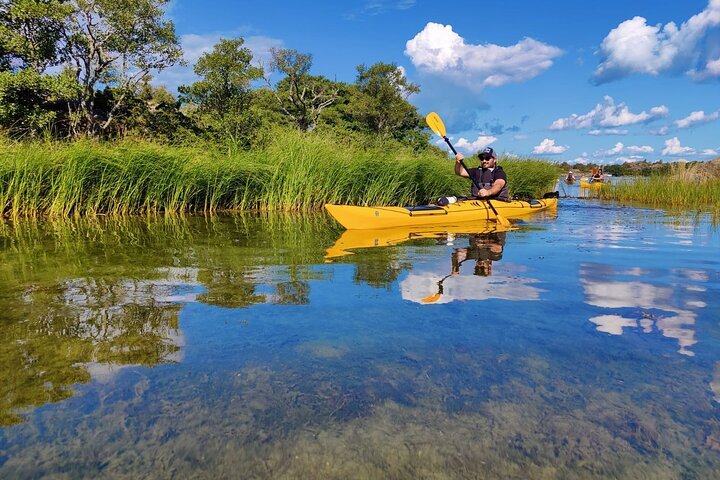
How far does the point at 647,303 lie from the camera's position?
339cm

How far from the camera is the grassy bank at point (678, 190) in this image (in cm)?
1321

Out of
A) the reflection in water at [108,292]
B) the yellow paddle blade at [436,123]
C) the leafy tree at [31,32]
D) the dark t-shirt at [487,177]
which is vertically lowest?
the reflection in water at [108,292]

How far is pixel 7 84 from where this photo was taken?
15219 millimetres

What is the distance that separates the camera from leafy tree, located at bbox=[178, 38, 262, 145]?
19.0 metres

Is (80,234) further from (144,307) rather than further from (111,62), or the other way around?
(111,62)

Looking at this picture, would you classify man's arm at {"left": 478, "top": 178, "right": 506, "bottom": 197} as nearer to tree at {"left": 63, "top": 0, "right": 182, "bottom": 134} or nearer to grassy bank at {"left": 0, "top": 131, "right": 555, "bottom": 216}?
grassy bank at {"left": 0, "top": 131, "right": 555, "bottom": 216}

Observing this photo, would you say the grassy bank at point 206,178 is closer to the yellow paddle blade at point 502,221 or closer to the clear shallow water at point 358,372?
the yellow paddle blade at point 502,221

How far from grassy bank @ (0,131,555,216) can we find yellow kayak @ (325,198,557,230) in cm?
331

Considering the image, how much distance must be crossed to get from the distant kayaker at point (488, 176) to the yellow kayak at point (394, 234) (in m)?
0.56

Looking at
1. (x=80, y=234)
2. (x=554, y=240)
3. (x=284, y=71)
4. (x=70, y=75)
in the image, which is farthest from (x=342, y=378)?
(x=284, y=71)

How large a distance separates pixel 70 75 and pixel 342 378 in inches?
792

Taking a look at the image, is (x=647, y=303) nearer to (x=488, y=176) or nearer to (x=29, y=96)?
(x=488, y=176)

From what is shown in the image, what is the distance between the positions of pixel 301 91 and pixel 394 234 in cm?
3007

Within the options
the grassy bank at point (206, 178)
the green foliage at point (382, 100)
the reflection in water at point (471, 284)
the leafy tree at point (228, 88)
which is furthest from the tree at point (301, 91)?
the reflection in water at point (471, 284)
